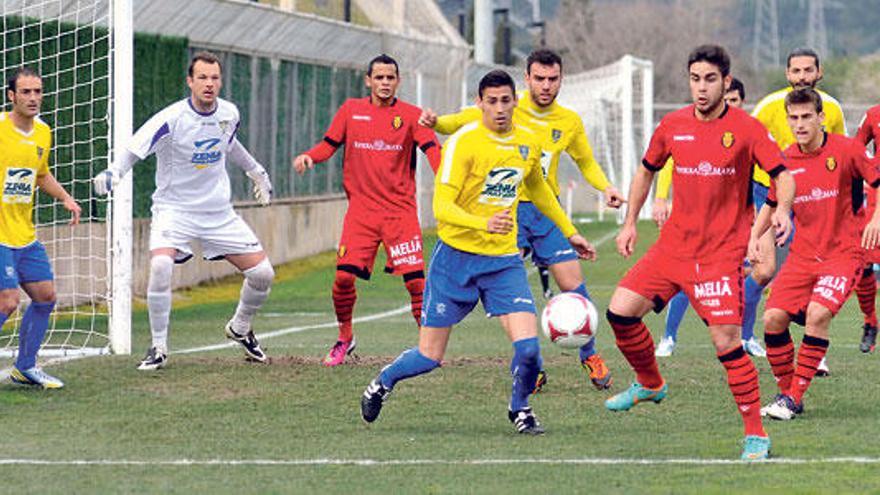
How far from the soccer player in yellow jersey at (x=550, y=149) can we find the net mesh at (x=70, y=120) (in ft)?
20.0

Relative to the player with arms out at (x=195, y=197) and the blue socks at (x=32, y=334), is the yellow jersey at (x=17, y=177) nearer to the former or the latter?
→ the blue socks at (x=32, y=334)

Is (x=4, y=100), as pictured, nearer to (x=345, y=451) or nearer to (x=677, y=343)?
(x=677, y=343)

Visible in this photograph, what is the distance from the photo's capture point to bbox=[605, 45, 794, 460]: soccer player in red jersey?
33.8 feet

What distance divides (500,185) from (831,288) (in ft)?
7.68

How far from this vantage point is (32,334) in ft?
43.8

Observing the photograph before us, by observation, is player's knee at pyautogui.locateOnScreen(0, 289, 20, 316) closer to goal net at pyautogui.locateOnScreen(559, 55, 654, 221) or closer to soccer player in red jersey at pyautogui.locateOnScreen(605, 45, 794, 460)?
soccer player in red jersey at pyautogui.locateOnScreen(605, 45, 794, 460)

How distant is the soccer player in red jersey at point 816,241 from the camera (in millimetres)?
11898

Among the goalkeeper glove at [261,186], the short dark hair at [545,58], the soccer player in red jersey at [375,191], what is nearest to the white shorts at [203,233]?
the goalkeeper glove at [261,186]

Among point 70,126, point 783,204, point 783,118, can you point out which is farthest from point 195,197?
point 70,126

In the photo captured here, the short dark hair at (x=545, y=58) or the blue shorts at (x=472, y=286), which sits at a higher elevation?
the short dark hair at (x=545, y=58)

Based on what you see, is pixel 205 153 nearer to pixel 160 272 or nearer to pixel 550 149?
pixel 160 272

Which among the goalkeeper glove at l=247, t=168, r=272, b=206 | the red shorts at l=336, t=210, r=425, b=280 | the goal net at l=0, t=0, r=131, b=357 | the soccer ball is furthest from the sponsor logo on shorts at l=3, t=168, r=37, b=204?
the goal net at l=0, t=0, r=131, b=357

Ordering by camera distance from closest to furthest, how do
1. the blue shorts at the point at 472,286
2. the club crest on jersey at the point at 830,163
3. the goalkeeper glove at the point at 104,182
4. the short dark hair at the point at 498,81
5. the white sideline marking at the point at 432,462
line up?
1. the white sideline marking at the point at 432,462
2. the short dark hair at the point at 498,81
3. the blue shorts at the point at 472,286
4. the club crest on jersey at the point at 830,163
5. the goalkeeper glove at the point at 104,182

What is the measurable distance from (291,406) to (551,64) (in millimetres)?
2978
